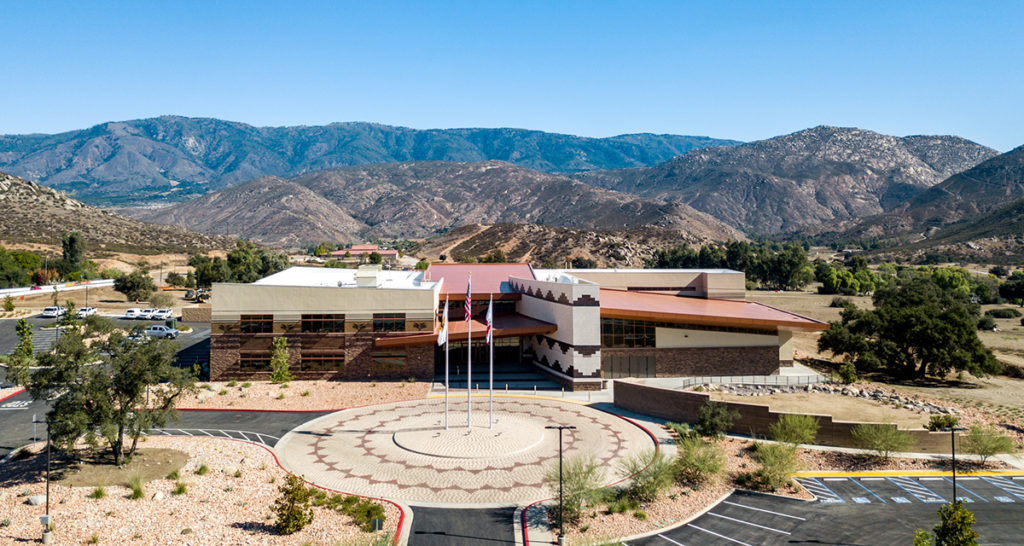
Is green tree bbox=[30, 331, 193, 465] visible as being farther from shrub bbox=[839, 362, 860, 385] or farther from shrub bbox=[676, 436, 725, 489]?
shrub bbox=[839, 362, 860, 385]

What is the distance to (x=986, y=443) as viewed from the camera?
28781 mm

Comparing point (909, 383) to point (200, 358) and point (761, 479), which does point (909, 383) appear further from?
point (200, 358)

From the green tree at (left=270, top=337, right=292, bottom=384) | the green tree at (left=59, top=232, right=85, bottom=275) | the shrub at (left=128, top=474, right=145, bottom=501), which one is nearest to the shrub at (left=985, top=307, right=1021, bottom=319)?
the green tree at (left=270, top=337, right=292, bottom=384)

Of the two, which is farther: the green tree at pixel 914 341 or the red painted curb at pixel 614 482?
the green tree at pixel 914 341

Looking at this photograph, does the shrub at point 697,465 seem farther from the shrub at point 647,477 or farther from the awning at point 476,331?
the awning at point 476,331

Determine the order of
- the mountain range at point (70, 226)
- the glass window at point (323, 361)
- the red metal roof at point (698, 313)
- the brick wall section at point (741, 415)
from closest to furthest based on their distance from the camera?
the brick wall section at point (741, 415) < the red metal roof at point (698, 313) < the glass window at point (323, 361) < the mountain range at point (70, 226)

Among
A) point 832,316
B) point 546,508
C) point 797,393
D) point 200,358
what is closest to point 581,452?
point 546,508

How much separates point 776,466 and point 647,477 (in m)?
5.96

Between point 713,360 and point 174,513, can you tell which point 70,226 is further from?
point 713,360

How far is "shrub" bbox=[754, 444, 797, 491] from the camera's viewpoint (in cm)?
2562

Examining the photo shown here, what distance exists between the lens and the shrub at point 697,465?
2622cm

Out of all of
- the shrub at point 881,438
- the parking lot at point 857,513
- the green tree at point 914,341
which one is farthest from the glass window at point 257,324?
the green tree at point 914,341

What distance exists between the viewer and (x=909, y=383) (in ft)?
154

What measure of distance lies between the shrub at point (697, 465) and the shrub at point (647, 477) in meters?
0.53
